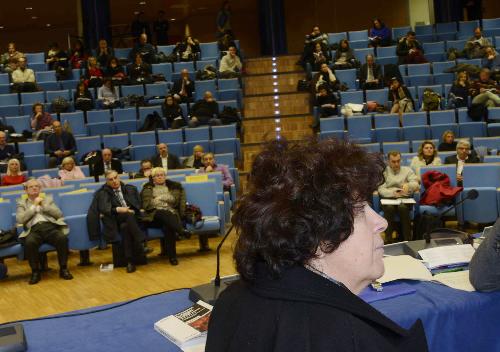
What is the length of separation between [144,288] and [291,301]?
478cm

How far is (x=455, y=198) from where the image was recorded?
696 cm

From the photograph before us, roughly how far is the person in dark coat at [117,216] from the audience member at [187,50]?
7677 millimetres

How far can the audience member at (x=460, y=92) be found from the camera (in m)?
11.2

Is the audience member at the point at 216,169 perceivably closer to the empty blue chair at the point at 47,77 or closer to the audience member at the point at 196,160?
the audience member at the point at 196,160

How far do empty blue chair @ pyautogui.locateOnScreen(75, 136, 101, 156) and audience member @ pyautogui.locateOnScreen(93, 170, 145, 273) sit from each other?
143 inches

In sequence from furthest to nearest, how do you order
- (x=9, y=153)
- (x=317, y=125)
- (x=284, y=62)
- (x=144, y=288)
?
1. (x=284, y=62)
2. (x=317, y=125)
3. (x=9, y=153)
4. (x=144, y=288)

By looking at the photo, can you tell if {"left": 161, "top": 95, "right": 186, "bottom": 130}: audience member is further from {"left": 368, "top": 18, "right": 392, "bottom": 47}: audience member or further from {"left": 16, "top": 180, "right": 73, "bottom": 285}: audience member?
{"left": 16, "top": 180, "right": 73, "bottom": 285}: audience member

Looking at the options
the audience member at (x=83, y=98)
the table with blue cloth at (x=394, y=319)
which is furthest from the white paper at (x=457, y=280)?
the audience member at (x=83, y=98)

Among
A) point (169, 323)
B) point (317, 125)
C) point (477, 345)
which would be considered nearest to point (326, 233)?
point (169, 323)

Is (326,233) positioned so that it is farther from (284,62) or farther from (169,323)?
(284,62)

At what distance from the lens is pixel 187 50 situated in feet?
47.5

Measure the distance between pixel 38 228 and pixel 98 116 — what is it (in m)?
5.55

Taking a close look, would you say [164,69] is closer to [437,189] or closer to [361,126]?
[361,126]

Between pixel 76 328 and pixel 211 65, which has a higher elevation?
pixel 211 65
